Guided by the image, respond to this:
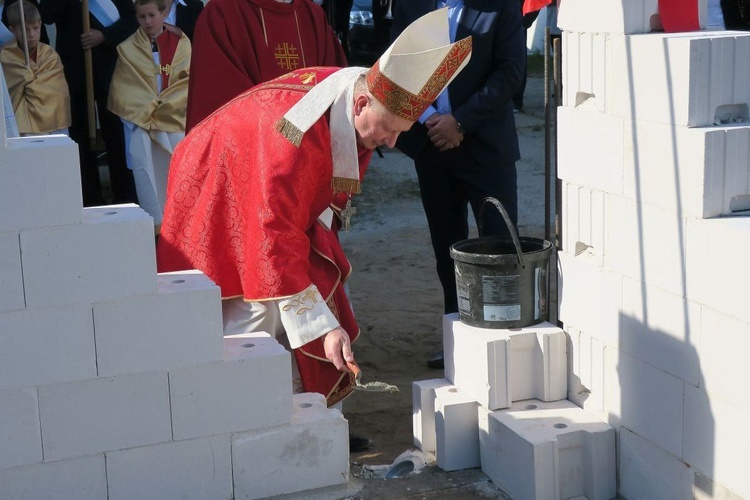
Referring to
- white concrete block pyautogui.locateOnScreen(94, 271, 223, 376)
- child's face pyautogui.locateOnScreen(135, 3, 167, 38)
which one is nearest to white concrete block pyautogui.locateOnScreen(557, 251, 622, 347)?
white concrete block pyautogui.locateOnScreen(94, 271, 223, 376)

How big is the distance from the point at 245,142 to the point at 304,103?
0.24 meters

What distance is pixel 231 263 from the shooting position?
3.79 m

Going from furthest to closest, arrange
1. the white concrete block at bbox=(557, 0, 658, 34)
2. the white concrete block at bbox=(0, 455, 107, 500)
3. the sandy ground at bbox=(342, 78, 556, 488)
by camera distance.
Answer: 1. the sandy ground at bbox=(342, 78, 556, 488)
2. the white concrete block at bbox=(557, 0, 658, 34)
3. the white concrete block at bbox=(0, 455, 107, 500)

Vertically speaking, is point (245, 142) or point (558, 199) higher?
point (245, 142)

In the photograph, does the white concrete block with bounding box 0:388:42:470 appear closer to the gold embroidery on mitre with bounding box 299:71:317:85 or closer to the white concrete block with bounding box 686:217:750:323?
A: the gold embroidery on mitre with bounding box 299:71:317:85

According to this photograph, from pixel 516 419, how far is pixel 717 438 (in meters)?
0.78

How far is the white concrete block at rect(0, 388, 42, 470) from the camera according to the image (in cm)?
326

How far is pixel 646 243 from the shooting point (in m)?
3.55

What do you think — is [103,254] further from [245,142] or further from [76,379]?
[245,142]

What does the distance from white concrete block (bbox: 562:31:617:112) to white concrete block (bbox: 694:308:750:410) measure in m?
0.77

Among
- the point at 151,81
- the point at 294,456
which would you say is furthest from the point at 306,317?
the point at 151,81

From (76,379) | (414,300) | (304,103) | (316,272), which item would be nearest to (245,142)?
(304,103)

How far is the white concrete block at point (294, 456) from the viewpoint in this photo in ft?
11.8

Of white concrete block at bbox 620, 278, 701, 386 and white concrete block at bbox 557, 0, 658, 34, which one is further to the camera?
white concrete block at bbox 557, 0, 658, 34
